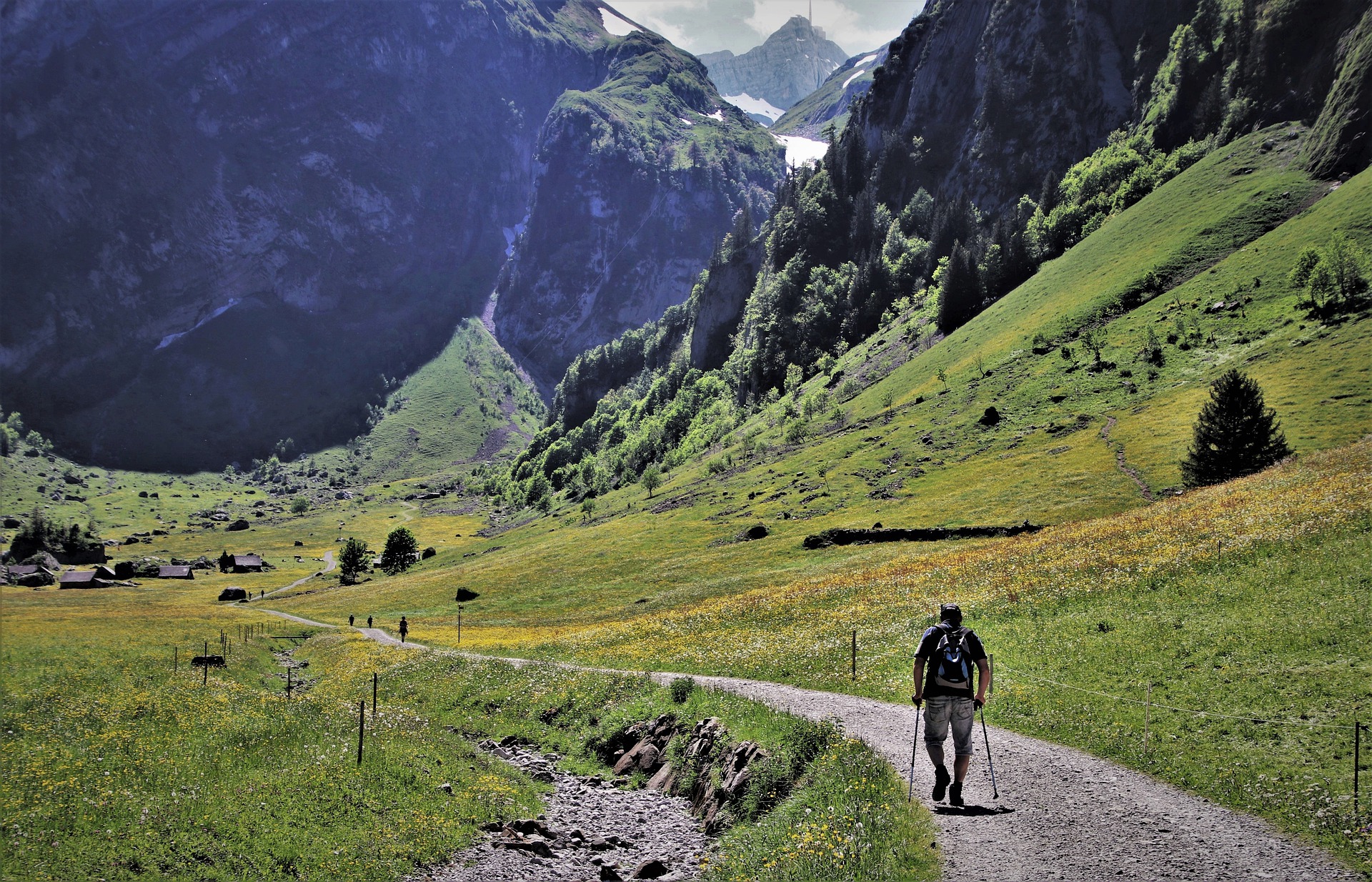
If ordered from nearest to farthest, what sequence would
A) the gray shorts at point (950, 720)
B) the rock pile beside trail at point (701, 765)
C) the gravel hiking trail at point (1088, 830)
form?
the gravel hiking trail at point (1088, 830) → the gray shorts at point (950, 720) → the rock pile beside trail at point (701, 765)

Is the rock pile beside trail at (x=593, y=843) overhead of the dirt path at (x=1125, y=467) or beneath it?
beneath

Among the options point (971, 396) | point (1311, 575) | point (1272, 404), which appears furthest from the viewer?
point (971, 396)

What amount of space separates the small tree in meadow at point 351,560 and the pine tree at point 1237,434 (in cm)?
13068

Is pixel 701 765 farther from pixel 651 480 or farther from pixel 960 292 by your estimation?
pixel 960 292

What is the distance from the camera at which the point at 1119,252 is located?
148 m

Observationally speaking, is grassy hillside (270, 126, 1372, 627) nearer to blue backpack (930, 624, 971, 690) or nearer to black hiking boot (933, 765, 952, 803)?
black hiking boot (933, 765, 952, 803)

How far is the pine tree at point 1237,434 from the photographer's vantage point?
62.7m

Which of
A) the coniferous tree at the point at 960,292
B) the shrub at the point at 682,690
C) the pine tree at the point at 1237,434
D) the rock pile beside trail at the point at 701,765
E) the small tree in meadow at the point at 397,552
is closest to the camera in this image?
the rock pile beside trail at the point at 701,765

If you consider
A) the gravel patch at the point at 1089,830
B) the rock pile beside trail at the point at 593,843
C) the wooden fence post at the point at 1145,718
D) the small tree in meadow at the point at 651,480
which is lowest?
the rock pile beside trail at the point at 593,843

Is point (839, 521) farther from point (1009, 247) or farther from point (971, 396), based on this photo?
point (1009, 247)

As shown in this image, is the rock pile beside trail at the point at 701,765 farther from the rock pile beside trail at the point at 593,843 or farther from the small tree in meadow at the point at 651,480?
the small tree in meadow at the point at 651,480

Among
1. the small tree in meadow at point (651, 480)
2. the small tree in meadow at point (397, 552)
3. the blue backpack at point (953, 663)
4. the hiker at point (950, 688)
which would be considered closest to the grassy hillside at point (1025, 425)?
the small tree in meadow at point (397, 552)

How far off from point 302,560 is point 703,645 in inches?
7174

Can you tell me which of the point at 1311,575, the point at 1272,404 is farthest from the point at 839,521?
the point at 1311,575
